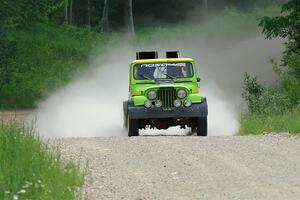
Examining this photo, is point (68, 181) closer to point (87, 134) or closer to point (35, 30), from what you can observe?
point (87, 134)

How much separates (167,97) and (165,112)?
1.43 ft

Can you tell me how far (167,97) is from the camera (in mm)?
24047

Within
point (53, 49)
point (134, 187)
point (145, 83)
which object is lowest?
point (134, 187)

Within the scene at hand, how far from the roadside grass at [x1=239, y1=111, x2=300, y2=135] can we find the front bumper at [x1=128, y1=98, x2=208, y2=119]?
4.00ft

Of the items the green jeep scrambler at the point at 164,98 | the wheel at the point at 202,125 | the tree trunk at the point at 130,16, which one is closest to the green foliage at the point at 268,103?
the green jeep scrambler at the point at 164,98

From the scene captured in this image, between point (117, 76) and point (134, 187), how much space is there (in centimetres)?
3023

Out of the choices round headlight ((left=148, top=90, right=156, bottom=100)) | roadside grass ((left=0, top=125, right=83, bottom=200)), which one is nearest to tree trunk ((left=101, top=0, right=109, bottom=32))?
round headlight ((left=148, top=90, right=156, bottom=100))

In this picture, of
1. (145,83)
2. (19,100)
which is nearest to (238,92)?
(19,100)

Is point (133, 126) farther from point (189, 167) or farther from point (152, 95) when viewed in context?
point (189, 167)

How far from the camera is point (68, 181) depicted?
12.8 metres

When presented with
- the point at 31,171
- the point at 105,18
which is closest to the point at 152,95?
the point at 31,171

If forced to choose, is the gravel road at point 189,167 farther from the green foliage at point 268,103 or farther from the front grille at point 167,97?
the green foliage at point 268,103

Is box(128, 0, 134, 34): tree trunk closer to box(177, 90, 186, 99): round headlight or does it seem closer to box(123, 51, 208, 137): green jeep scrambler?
box(123, 51, 208, 137): green jeep scrambler

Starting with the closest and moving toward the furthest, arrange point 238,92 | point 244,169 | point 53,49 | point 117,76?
point 244,169 → point 117,76 → point 238,92 → point 53,49
